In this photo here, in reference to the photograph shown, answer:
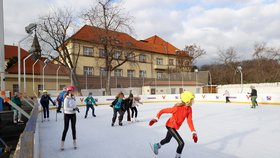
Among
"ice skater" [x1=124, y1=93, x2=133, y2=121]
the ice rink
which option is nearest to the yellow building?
"ice skater" [x1=124, y1=93, x2=133, y2=121]

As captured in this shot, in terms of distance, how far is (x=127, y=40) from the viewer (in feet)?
112

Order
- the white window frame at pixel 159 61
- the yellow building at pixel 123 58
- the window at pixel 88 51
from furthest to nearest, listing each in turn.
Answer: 1. the white window frame at pixel 159 61
2. the window at pixel 88 51
3. the yellow building at pixel 123 58

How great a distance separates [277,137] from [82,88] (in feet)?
62.7

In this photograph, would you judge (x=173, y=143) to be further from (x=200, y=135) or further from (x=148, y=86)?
(x=148, y=86)

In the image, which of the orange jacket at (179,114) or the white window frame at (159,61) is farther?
the white window frame at (159,61)

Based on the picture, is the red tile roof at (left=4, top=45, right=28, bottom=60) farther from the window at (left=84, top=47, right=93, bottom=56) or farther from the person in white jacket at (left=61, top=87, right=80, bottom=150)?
the person in white jacket at (left=61, top=87, right=80, bottom=150)

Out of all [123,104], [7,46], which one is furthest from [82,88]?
[7,46]

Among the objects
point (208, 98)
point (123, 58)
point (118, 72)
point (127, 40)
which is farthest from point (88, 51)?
point (208, 98)

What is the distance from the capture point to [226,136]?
21.1 feet

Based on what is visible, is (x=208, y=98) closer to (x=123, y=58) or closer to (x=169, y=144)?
(x=169, y=144)

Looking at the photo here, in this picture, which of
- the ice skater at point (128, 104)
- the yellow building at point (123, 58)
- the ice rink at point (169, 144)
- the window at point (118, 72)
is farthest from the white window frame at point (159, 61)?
the ice rink at point (169, 144)

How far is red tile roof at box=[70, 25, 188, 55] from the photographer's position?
1071 inches

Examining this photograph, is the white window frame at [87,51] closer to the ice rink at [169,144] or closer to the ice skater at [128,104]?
the ice skater at [128,104]

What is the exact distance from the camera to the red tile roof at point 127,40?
2719 cm
